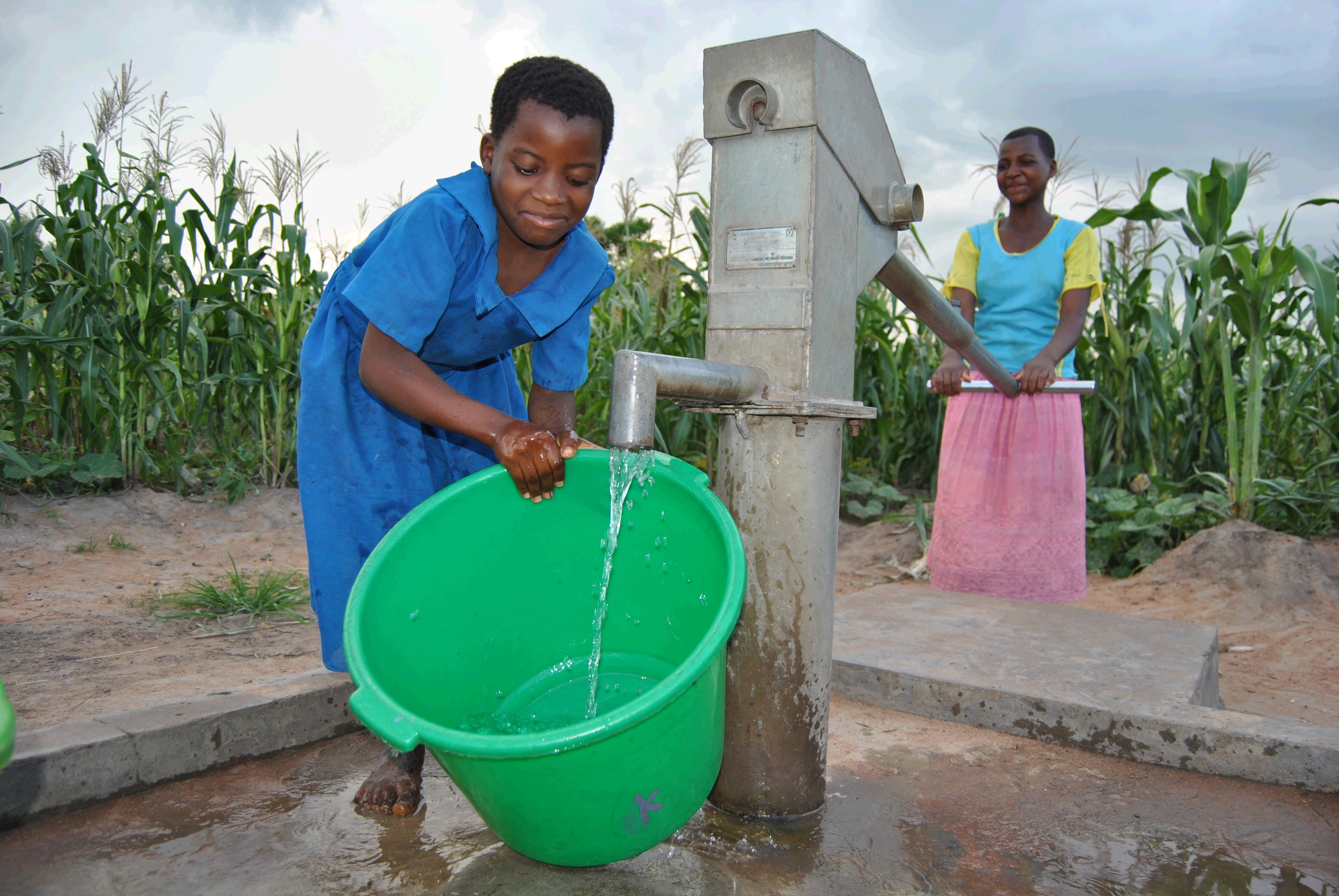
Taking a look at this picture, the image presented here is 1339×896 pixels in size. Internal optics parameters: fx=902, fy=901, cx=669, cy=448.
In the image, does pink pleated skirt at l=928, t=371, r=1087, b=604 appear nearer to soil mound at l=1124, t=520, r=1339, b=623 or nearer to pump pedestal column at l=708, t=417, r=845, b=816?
soil mound at l=1124, t=520, r=1339, b=623

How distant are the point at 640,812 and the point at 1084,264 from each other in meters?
2.24

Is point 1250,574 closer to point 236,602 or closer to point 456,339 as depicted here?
point 456,339

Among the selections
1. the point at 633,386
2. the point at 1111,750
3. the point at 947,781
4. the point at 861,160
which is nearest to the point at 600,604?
the point at 633,386

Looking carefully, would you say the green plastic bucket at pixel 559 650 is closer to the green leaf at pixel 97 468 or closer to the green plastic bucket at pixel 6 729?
the green plastic bucket at pixel 6 729

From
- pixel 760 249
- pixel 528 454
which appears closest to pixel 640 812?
pixel 528 454

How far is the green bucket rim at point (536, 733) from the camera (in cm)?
→ 93

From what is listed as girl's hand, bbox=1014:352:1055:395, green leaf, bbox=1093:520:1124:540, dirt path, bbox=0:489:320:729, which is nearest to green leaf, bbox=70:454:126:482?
dirt path, bbox=0:489:320:729

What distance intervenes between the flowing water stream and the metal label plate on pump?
33 centimetres

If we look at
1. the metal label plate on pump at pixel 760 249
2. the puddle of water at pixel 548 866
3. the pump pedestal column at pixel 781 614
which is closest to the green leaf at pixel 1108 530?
the puddle of water at pixel 548 866

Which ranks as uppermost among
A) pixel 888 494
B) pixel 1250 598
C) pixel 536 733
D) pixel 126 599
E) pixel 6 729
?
pixel 6 729

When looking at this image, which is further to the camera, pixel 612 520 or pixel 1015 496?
pixel 1015 496

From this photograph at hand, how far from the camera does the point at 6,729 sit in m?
0.59

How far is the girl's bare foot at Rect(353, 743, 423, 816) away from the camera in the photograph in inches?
54.2

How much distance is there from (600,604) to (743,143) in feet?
2.44
